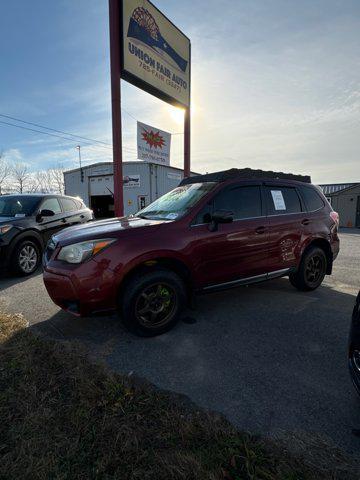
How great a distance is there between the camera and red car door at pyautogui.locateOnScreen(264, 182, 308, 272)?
13.3 ft

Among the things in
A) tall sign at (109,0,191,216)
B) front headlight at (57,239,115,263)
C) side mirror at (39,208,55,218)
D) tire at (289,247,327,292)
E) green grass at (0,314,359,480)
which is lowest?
green grass at (0,314,359,480)

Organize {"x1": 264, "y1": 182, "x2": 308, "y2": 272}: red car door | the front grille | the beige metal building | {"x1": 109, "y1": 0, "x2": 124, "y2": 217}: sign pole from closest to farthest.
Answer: the front grille < {"x1": 264, "y1": 182, "x2": 308, "y2": 272}: red car door < {"x1": 109, "y1": 0, "x2": 124, "y2": 217}: sign pole < the beige metal building

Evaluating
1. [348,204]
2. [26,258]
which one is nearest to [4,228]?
[26,258]

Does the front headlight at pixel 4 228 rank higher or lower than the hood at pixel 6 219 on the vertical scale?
lower

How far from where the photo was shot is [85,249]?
9.62ft

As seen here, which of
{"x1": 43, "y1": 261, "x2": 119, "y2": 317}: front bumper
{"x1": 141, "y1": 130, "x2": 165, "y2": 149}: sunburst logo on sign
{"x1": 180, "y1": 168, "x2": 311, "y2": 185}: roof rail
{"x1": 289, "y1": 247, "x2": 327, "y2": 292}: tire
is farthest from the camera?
{"x1": 141, "y1": 130, "x2": 165, "y2": 149}: sunburst logo on sign

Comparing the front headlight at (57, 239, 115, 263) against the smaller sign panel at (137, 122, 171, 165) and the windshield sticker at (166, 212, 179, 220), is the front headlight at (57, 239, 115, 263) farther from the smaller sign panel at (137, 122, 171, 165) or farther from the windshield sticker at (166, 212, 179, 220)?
the smaller sign panel at (137, 122, 171, 165)

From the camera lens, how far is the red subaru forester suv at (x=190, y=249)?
2.92 m

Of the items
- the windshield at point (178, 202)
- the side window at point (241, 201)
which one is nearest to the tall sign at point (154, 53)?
the windshield at point (178, 202)

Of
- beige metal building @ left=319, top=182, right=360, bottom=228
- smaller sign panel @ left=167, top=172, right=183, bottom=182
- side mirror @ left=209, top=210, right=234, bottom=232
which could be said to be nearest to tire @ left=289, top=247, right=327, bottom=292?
side mirror @ left=209, top=210, right=234, bottom=232

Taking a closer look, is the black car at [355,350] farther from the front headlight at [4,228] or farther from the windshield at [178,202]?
the front headlight at [4,228]

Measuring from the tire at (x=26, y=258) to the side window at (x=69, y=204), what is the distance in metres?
1.46

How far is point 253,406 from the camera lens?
6.91 ft

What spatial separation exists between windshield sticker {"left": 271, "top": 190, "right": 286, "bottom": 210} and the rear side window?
1.84 feet
